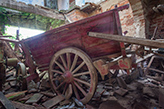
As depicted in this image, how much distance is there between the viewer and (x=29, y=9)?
18.1 ft

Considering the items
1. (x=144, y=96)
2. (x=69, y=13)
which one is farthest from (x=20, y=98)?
(x=69, y=13)

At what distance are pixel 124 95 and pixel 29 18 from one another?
7657mm

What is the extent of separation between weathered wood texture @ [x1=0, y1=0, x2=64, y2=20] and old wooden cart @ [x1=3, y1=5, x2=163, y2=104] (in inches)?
166

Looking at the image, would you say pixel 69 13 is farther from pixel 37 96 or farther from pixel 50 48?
pixel 37 96

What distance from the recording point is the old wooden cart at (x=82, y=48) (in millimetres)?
1529

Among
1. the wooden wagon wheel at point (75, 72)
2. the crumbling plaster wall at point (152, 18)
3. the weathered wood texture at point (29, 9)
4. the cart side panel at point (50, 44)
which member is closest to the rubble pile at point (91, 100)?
the wooden wagon wheel at point (75, 72)

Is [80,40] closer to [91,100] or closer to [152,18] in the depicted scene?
[91,100]

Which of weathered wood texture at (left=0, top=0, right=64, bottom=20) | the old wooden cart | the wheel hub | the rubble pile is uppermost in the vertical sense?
weathered wood texture at (left=0, top=0, right=64, bottom=20)

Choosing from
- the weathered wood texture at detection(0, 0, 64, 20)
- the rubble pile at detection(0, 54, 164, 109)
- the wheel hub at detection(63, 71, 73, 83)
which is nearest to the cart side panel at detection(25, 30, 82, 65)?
the wheel hub at detection(63, 71, 73, 83)

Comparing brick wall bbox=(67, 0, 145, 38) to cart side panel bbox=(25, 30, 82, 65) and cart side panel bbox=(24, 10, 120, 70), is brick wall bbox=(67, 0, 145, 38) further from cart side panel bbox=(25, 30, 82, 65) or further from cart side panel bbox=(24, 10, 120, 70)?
cart side panel bbox=(25, 30, 82, 65)

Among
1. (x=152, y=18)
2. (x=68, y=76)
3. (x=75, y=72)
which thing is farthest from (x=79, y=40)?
(x=152, y=18)

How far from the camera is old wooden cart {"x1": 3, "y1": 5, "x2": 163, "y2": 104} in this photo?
153cm

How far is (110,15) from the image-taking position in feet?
4.92

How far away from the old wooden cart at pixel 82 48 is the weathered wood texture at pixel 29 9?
13.9 ft
